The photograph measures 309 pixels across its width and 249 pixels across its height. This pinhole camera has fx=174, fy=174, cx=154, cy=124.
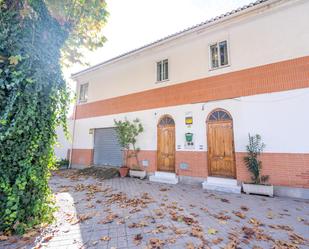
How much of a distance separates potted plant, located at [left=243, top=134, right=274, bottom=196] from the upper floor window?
3.40 metres

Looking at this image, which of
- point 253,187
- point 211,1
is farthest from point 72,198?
point 211,1

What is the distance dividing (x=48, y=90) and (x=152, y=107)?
5.96 meters

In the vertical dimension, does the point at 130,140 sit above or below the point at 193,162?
above

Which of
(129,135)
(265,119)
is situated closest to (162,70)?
(129,135)

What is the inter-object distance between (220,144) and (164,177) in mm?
2994

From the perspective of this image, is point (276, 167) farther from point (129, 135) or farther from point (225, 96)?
point (129, 135)

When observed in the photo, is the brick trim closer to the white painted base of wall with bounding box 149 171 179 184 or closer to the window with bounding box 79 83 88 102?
the white painted base of wall with bounding box 149 171 179 184

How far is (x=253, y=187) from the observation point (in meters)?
6.02

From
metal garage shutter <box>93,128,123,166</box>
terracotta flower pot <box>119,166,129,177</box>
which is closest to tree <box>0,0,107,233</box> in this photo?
terracotta flower pot <box>119,166,129,177</box>

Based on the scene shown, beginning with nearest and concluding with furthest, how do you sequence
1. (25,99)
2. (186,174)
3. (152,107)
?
(25,99) → (186,174) → (152,107)

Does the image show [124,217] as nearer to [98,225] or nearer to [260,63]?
[98,225]

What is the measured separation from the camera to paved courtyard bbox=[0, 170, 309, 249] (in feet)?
9.97

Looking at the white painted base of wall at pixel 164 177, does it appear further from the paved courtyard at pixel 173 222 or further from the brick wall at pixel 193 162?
the paved courtyard at pixel 173 222

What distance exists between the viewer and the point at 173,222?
3846mm
